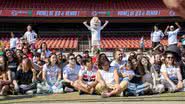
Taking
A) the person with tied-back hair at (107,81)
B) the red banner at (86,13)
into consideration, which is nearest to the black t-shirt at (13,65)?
the person with tied-back hair at (107,81)

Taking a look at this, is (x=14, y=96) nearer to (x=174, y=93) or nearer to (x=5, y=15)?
(x=174, y=93)

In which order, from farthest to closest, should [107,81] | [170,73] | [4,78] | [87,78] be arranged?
[87,78], [170,73], [4,78], [107,81]

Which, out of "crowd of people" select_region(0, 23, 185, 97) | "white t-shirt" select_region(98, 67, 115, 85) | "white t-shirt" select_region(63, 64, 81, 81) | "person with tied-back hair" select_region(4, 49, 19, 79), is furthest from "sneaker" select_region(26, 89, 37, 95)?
"white t-shirt" select_region(98, 67, 115, 85)

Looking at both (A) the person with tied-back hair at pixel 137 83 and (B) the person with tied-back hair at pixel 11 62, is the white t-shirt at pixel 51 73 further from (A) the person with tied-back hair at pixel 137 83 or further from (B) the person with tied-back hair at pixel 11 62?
(A) the person with tied-back hair at pixel 137 83

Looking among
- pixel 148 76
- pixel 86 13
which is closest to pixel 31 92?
pixel 148 76

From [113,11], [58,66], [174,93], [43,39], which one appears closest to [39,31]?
[43,39]

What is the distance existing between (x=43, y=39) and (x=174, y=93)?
17.0 metres

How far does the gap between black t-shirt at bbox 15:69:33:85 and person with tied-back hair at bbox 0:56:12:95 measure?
289 mm

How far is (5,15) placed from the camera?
2622 centimetres

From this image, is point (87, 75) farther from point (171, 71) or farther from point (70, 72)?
point (171, 71)

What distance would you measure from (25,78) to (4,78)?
0.62 metres

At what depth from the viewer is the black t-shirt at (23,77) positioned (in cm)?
993

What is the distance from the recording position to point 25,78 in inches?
394

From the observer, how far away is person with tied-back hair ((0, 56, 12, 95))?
918 centimetres
